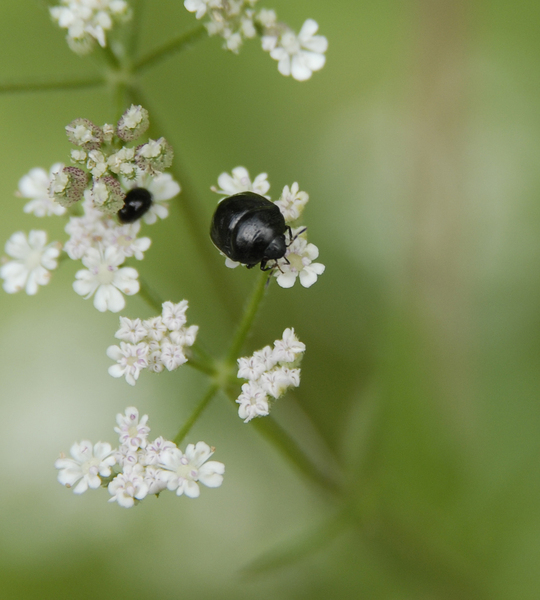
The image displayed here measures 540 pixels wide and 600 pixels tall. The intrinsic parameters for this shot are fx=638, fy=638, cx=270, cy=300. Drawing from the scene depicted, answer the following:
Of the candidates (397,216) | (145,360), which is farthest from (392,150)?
(145,360)

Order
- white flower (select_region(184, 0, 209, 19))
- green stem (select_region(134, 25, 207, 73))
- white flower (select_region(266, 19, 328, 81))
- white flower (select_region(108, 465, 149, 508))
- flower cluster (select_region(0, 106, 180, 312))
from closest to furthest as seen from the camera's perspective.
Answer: white flower (select_region(108, 465, 149, 508)) < flower cluster (select_region(0, 106, 180, 312)) < white flower (select_region(184, 0, 209, 19)) < green stem (select_region(134, 25, 207, 73)) < white flower (select_region(266, 19, 328, 81))

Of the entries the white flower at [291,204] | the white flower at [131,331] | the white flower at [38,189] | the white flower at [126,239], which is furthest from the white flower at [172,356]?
the white flower at [38,189]

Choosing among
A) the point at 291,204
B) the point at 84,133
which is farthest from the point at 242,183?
the point at 84,133

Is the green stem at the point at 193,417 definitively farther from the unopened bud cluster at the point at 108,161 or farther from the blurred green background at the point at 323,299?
the blurred green background at the point at 323,299

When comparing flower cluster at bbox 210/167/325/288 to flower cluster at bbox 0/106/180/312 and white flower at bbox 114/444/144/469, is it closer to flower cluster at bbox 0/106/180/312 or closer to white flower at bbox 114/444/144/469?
flower cluster at bbox 0/106/180/312

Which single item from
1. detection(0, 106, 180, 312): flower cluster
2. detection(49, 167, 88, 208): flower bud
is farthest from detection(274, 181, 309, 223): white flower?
detection(49, 167, 88, 208): flower bud
